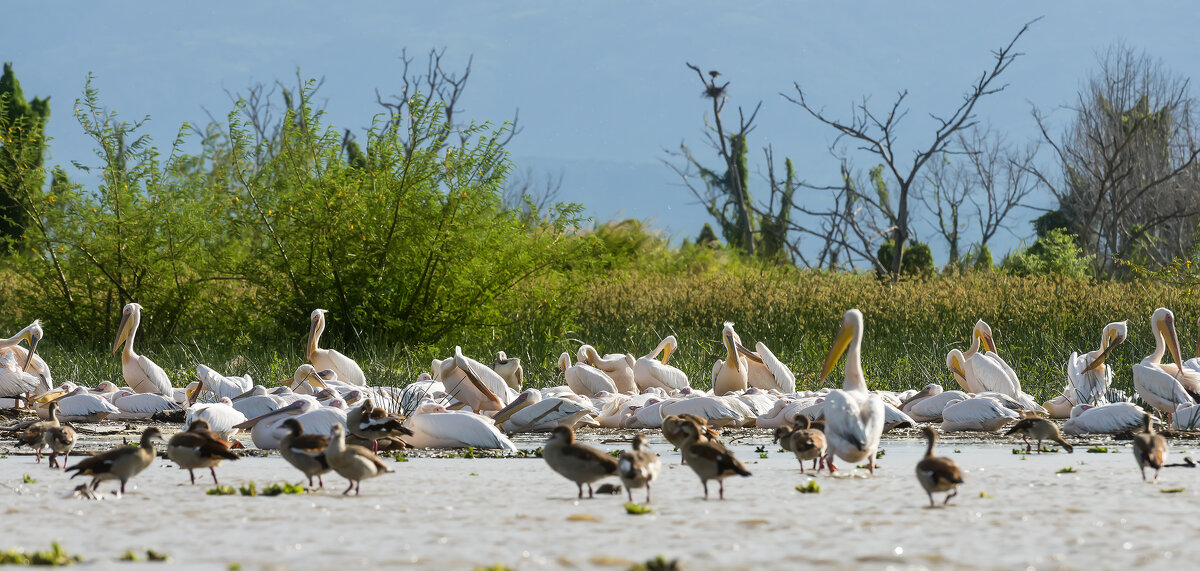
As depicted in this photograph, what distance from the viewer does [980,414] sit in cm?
845

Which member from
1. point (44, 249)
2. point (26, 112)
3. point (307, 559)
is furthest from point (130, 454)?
point (26, 112)

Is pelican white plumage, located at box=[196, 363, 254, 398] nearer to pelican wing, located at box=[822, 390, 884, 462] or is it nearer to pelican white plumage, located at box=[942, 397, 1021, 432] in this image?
pelican white plumage, located at box=[942, 397, 1021, 432]

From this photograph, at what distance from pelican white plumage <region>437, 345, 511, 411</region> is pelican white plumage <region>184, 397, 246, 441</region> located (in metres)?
2.13

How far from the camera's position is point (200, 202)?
1778 cm

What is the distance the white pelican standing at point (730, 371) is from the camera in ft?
37.3

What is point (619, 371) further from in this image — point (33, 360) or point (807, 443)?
point (807, 443)

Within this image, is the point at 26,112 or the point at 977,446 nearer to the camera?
the point at 977,446

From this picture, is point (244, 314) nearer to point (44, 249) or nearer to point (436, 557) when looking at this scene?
point (44, 249)

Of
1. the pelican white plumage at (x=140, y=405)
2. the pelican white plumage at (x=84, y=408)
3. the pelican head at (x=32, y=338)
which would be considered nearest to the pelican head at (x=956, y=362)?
the pelican white plumage at (x=140, y=405)

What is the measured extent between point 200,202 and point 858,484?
14371mm

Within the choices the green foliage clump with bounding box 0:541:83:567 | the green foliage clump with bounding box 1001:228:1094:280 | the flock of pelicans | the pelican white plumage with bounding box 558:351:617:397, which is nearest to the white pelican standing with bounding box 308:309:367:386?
the flock of pelicans

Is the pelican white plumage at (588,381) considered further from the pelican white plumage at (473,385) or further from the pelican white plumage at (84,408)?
the pelican white plumage at (84,408)

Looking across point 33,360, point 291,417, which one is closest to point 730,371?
point 291,417

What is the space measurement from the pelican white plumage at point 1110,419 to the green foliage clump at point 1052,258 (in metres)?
25.1
